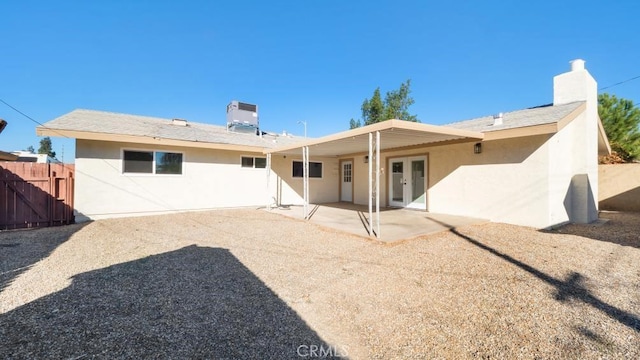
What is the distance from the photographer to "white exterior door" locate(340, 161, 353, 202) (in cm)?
1373

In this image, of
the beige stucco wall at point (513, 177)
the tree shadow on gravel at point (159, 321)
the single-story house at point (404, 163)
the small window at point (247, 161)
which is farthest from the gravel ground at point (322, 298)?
the small window at point (247, 161)

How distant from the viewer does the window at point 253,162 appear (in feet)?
37.8

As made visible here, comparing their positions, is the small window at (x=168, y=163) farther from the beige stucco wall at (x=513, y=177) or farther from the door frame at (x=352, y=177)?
the beige stucco wall at (x=513, y=177)

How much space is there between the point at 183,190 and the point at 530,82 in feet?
61.3

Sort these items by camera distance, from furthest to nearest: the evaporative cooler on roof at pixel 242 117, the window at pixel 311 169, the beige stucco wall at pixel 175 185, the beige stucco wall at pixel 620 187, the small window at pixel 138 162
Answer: the evaporative cooler on roof at pixel 242 117 < the window at pixel 311 169 < the beige stucco wall at pixel 620 187 < the small window at pixel 138 162 < the beige stucco wall at pixel 175 185

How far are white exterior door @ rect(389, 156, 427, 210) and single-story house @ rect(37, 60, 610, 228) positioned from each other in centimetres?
4

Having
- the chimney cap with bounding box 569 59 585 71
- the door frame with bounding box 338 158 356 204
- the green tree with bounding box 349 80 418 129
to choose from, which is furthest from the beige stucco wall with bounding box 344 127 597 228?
the green tree with bounding box 349 80 418 129

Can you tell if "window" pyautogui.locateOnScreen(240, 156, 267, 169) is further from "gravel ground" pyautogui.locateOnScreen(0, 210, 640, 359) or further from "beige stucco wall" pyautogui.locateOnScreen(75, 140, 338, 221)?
"gravel ground" pyautogui.locateOnScreen(0, 210, 640, 359)

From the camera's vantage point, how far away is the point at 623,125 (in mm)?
14734

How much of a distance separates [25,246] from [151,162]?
4447 mm

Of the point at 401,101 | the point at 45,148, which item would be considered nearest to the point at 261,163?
the point at 401,101

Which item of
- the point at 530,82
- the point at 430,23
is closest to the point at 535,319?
the point at 430,23

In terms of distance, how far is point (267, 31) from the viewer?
12.3m

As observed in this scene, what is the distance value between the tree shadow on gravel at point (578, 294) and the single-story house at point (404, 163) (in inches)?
118
